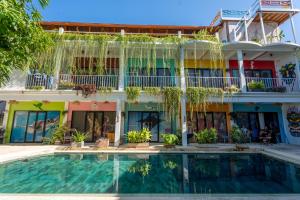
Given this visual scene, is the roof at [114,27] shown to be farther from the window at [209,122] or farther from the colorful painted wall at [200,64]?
the window at [209,122]

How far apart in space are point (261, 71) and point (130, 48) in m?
10.8

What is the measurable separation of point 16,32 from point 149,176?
5.43 m

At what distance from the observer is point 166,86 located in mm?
12703

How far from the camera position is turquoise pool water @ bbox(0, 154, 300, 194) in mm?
4539

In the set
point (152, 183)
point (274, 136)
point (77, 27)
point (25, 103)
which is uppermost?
point (77, 27)

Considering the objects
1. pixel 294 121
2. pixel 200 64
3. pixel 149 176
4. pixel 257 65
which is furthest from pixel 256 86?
pixel 149 176

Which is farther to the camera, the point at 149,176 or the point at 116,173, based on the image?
the point at 116,173

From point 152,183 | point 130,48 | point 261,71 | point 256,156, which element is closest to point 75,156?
point 152,183

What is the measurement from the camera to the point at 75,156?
8.85 m

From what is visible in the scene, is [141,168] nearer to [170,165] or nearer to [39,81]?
[170,165]

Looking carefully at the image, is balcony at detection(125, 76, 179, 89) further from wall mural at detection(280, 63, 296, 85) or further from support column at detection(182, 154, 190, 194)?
wall mural at detection(280, 63, 296, 85)

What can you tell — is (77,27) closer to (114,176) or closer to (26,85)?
(26,85)

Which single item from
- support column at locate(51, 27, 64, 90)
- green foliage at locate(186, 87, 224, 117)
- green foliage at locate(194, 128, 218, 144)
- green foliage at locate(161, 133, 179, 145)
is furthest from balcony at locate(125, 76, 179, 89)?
support column at locate(51, 27, 64, 90)

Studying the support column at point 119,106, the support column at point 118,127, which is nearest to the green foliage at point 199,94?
the support column at point 119,106
